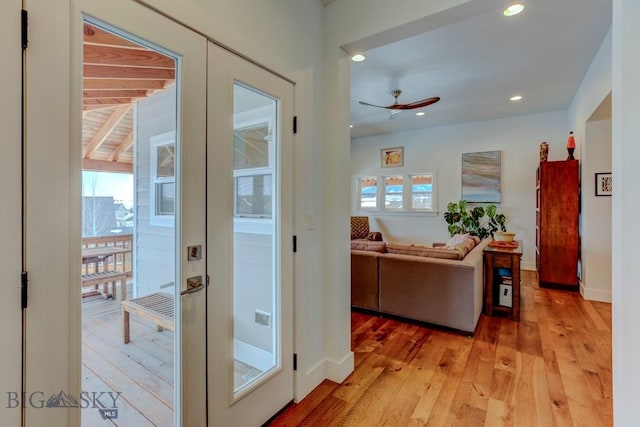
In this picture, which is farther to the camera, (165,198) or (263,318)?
(263,318)

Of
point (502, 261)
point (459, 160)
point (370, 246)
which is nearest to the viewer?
point (502, 261)

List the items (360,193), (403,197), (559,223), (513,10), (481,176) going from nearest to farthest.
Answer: (513,10) < (559,223) < (481,176) < (403,197) < (360,193)

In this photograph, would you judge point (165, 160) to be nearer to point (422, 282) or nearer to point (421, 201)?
point (422, 282)

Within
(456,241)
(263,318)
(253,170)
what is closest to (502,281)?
(456,241)

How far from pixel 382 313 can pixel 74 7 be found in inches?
133

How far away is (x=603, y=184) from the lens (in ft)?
12.6

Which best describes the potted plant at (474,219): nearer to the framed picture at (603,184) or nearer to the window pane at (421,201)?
the window pane at (421,201)

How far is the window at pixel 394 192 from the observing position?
683 centimetres

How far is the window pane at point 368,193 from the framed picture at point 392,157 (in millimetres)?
472

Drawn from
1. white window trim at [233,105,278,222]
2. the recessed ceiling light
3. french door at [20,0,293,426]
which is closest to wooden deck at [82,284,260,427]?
french door at [20,0,293,426]

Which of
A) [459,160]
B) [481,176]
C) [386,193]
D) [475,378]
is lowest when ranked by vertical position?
[475,378]

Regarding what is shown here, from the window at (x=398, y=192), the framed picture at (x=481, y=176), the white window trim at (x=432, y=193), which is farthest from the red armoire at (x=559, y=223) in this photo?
the window at (x=398, y=192)

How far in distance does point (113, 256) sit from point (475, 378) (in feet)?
8.00

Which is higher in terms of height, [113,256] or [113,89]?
[113,89]
